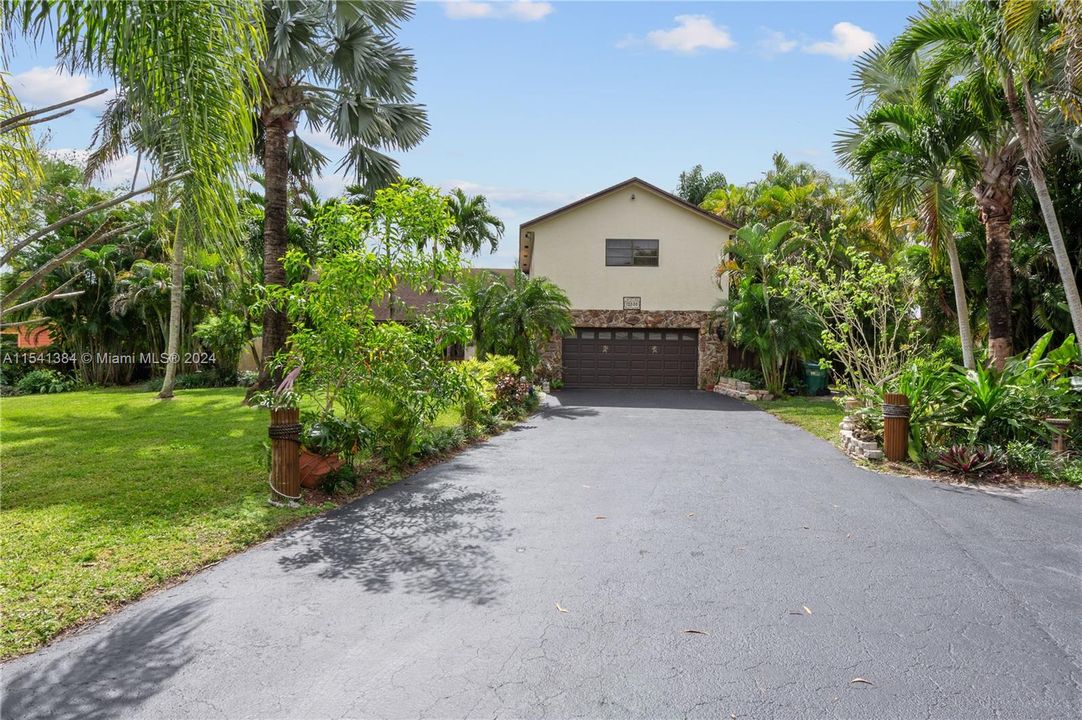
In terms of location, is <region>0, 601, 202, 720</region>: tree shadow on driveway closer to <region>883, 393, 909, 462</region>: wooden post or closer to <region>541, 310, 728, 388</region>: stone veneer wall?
<region>883, 393, 909, 462</region>: wooden post

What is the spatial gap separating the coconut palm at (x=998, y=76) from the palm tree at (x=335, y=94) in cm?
886

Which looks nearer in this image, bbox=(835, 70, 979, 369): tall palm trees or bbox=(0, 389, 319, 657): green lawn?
bbox=(0, 389, 319, 657): green lawn

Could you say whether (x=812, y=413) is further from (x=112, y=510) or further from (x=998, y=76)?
(x=112, y=510)

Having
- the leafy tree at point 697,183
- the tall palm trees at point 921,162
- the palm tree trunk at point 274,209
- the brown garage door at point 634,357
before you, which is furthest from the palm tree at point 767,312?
the leafy tree at point 697,183

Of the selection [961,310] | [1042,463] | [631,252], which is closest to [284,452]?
[1042,463]

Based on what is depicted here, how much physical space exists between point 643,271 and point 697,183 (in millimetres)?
23821

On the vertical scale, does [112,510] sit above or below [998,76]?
below

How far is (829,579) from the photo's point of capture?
475 cm

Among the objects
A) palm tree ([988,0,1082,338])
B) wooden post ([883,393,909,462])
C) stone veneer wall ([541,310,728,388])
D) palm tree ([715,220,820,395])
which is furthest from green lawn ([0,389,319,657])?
palm tree ([715,220,820,395])

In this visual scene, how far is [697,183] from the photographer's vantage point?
1690 inches

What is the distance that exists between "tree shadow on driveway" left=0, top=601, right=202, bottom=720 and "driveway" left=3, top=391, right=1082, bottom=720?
1 cm

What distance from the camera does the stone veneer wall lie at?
21750 millimetres

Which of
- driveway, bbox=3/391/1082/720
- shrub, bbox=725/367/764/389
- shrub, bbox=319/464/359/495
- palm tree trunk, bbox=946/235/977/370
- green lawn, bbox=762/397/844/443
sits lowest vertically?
driveway, bbox=3/391/1082/720

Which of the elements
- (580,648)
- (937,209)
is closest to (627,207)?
(937,209)
